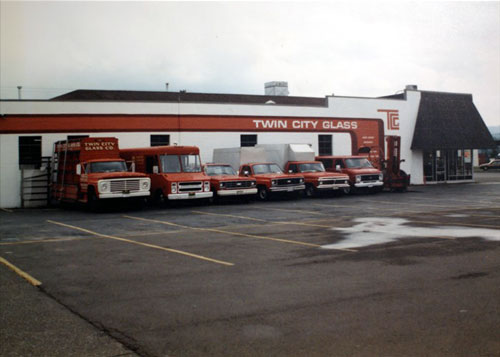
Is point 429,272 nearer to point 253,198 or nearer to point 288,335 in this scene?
point 288,335

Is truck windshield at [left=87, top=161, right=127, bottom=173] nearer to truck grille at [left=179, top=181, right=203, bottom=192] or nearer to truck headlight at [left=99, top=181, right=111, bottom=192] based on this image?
truck headlight at [left=99, top=181, right=111, bottom=192]

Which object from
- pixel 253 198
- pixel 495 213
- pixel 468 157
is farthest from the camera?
pixel 468 157

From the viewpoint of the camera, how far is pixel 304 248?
442 inches

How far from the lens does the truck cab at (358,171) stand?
28.2 meters

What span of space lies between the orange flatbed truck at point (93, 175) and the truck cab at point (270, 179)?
19.4 feet

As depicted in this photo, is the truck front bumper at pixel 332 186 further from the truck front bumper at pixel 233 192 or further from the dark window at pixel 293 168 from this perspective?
the truck front bumper at pixel 233 192

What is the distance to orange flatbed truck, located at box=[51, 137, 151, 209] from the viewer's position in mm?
21188

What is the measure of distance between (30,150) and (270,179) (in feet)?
37.9

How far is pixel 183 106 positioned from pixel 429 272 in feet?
75.3

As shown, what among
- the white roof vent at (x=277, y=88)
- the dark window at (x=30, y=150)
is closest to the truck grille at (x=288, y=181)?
the dark window at (x=30, y=150)

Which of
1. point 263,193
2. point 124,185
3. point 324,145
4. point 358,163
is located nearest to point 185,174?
point 124,185

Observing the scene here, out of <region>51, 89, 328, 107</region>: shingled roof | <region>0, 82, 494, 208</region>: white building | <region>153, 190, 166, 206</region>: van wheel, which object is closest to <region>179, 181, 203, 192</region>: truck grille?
<region>153, 190, 166, 206</region>: van wheel

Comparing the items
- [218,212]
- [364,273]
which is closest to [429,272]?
[364,273]

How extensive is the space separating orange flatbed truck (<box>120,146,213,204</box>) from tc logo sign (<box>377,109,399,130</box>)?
17.6 m
